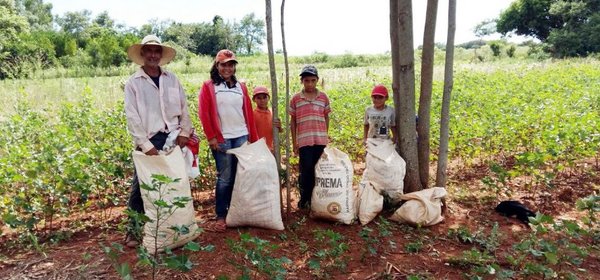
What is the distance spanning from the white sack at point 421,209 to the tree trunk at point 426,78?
387 mm

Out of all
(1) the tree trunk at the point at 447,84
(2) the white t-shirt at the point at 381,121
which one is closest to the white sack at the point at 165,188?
(2) the white t-shirt at the point at 381,121

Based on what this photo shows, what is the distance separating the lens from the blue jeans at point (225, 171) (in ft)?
10.4

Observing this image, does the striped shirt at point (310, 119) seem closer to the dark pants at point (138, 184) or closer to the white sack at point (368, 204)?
the white sack at point (368, 204)

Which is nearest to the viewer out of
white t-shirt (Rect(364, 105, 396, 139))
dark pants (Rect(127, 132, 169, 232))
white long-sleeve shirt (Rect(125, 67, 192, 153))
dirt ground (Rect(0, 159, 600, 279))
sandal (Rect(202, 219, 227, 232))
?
dirt ground (Rect(0, 159, 600, 279))

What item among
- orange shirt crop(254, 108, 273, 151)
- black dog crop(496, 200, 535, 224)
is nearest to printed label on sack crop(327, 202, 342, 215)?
orange shirt crop(254, 108, 273, 151)

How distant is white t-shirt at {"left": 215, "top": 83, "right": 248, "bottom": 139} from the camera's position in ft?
10.1

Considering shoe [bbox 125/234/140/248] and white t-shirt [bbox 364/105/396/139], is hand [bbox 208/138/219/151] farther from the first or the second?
white t-shirt [bbox 364/105/396/139]

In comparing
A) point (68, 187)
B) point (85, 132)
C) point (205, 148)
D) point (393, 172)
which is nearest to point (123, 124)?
point (85, 132)

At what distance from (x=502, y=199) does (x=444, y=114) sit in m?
1.22

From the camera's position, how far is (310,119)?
340 cm

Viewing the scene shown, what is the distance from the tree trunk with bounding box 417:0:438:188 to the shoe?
2.35 metres

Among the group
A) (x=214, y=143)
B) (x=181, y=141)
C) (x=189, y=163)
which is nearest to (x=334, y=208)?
(x=214, y=143)

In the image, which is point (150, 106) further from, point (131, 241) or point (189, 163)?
point (131, 241)

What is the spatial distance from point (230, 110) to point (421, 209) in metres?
1.64
